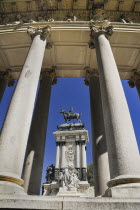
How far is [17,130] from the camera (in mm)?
11430

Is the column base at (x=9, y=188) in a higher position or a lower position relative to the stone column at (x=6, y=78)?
lower

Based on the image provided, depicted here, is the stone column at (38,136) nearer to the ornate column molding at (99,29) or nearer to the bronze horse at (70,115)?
the ornate column molding at (99,29)

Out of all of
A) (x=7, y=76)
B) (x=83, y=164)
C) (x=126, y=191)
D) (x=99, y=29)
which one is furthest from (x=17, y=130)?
(x=83, y=164)

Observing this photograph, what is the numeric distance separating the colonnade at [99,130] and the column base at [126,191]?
21 centimetres

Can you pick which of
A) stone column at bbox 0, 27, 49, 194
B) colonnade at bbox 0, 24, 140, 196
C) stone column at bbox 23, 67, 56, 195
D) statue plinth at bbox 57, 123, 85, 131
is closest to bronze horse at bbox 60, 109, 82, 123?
statue plinth at bbox 57, 123, 85, 131

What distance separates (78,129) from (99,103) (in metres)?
45.6

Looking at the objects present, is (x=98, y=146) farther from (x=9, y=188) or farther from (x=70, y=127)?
(x=70, y=127)

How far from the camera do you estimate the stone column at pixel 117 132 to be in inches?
355

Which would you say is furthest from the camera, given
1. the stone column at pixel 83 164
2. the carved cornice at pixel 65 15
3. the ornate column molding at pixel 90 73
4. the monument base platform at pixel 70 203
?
the stone column at pixel 83 164

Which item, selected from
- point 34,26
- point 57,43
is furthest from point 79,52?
point 34,26

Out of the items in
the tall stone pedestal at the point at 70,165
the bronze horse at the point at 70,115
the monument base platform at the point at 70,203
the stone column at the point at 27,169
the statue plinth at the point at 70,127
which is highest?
the bronze horse at the point at 70,115

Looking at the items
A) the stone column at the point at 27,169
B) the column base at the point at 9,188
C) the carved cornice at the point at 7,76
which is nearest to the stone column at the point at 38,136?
the stone column at the point at 27,169

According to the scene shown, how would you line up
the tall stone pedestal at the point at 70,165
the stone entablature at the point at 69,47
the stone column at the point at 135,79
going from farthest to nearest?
the tall stone pedestal at the point at 70,165 → the stone column at the point at 135,79 → the stone entablature at the point at 69,47

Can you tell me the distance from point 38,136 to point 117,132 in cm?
1207
